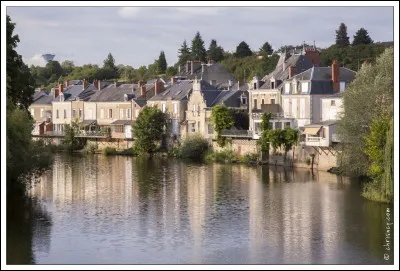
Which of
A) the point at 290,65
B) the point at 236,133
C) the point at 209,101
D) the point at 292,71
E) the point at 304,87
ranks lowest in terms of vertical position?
the point at 236,133

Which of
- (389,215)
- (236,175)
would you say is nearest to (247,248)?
(389,215)

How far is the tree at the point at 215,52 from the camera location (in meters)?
108

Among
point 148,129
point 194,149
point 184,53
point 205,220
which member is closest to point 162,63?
point 184,53

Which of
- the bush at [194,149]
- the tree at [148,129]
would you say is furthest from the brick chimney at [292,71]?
the tree at [148,129]

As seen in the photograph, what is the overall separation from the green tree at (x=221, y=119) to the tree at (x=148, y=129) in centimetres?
588

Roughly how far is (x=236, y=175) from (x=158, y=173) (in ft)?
15.1

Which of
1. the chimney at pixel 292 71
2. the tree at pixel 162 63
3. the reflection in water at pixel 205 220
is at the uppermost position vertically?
the tree at pixel 162 63

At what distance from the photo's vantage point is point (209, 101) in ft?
204

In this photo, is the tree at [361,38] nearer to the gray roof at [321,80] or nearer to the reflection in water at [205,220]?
the gray roof at [321,80]

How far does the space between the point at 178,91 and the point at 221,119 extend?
945 cm

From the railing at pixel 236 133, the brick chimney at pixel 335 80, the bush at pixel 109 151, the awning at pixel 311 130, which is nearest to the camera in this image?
the awning at pixel 311 130

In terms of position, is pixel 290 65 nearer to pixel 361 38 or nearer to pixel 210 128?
pixel 210 128

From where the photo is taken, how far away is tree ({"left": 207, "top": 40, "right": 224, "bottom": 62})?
10826 centimetres

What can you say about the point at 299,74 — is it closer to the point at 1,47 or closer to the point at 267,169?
the point at 267,169
